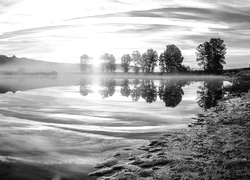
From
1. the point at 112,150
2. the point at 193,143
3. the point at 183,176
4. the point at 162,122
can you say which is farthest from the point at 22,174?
the point at 162,122

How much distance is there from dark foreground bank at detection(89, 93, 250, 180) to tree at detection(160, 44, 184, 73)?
125630 mm

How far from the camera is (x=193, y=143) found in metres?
10.3

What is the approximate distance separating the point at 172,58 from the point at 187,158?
130225mm

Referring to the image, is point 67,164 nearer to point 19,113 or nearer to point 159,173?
point 159,173

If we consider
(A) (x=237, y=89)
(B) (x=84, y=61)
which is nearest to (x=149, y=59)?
(B) (x=84, y=61)

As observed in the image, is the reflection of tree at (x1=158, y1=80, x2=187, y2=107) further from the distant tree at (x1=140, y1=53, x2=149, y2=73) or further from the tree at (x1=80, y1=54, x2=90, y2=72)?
the tree at (x1=80, y1=54, x2=90, y2=72)

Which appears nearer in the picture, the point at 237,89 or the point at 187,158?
the point at 187,158

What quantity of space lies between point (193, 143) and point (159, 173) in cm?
337

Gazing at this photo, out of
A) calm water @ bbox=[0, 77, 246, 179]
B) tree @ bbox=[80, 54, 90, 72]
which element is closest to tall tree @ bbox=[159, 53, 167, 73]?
tree @ bbox=[80, 54, 90, 72]

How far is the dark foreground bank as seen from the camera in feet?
23.6

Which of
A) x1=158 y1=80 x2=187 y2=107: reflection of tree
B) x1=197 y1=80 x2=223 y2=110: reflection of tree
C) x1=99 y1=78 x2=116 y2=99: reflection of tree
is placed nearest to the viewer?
x1=197 y1=80 x2=223 y2=110: reflection of tree

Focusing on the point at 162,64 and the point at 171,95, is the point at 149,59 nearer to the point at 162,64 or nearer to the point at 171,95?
the point at 162,64

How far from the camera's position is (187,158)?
851 centimetres

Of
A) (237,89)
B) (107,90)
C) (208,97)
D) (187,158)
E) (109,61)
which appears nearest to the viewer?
(187,158)
